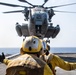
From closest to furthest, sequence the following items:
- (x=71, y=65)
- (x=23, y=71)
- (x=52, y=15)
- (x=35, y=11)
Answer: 1. (x=23, y=71)
2. (x=71, y=65)
3. (x=35, y=11)
4. (x=52, y=15)

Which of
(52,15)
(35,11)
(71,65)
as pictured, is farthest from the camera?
(52,15)

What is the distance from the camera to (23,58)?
3.94 m

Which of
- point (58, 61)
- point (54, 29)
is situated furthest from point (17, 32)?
point (58, 61)

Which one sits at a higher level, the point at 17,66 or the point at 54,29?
the point at 17,66

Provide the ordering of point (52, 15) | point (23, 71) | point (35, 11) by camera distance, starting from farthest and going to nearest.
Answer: point (52, 15), point (35, 11), point (23, 71)

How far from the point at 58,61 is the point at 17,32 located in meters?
24.6

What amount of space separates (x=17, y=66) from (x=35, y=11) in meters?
21.2

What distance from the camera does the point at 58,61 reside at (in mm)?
4797

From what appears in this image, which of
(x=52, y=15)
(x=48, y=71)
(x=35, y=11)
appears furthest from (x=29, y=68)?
(x=52, y=15)

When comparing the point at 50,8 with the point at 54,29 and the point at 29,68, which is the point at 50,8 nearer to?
the point at 54,29

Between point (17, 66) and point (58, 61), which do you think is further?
point (58, 61)

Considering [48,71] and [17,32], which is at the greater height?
[48,71]

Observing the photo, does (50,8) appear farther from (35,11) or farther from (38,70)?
(38,70)

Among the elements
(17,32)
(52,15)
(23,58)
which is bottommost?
(17,32)
